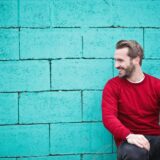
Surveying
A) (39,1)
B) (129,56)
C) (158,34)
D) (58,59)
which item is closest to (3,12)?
(39,1)

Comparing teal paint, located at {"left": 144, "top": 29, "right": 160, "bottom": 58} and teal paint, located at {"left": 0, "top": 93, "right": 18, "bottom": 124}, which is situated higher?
teal paint, located at {"left": 144, "top": 29, "right": 160, "bottom": 58}

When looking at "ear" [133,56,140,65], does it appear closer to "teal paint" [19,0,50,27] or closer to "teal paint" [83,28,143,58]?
"teal paint" [83,28,143,58]

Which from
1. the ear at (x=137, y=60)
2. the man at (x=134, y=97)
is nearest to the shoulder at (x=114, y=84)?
the man at (x=134, y=97)

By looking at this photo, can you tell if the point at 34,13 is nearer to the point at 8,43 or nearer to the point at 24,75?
the point at 8,43

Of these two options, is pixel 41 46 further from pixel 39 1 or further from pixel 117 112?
pixel 117 112

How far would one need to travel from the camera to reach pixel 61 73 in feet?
11.2

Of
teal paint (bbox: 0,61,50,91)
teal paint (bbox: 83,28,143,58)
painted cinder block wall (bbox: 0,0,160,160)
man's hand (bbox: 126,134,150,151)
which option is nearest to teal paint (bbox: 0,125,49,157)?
painted cinder block wall (bbox: 0,0,160,160)

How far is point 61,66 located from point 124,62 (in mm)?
669

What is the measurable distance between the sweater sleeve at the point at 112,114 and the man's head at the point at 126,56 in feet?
0.57

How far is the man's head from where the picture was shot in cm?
307

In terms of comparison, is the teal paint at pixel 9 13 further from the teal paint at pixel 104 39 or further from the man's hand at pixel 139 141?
the man's hand at pixel 139 141

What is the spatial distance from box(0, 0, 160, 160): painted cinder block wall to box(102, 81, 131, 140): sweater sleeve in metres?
0.41

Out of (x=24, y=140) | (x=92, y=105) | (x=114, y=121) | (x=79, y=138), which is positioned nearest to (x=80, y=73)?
(x=92, y=105)

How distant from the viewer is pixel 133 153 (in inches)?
107
